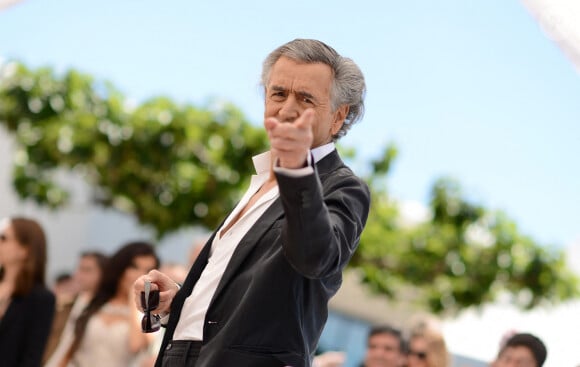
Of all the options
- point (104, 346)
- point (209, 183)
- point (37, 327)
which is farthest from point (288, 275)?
point (209, 183)

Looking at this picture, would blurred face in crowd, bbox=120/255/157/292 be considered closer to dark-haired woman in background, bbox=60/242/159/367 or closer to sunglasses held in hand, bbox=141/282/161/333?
dark-haired woman in background, bbox=60/242/159/367

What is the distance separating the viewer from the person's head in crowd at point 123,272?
609 cm

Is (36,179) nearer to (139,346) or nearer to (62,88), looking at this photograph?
(62,88)

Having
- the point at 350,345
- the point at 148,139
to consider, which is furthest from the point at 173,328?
the point at 350,345

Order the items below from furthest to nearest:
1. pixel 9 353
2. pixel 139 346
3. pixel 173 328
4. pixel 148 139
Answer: pixel 148 139 < pixel 139 346 < pixel 9 353 < pixel 173 328

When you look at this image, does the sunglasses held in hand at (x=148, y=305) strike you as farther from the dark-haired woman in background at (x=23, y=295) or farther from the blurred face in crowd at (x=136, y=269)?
the blurred face in crowd at (x=136, y=269)

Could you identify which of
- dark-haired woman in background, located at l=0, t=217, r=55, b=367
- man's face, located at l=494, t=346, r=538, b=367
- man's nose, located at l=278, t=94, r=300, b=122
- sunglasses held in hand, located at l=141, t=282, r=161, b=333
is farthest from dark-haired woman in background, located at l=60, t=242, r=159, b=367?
man's nose, located at l=278, t=94, r=300, b=122

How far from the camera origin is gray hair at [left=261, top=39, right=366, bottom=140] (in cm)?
236

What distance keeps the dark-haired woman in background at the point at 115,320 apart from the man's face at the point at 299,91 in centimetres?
371

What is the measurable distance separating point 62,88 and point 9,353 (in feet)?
32.2

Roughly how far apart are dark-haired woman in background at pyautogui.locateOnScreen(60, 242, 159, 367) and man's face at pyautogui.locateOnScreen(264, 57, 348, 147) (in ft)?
12.2

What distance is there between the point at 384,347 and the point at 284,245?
3950 mm

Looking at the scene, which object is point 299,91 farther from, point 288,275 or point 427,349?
point 427,349

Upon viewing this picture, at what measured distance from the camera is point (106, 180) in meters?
13.8
